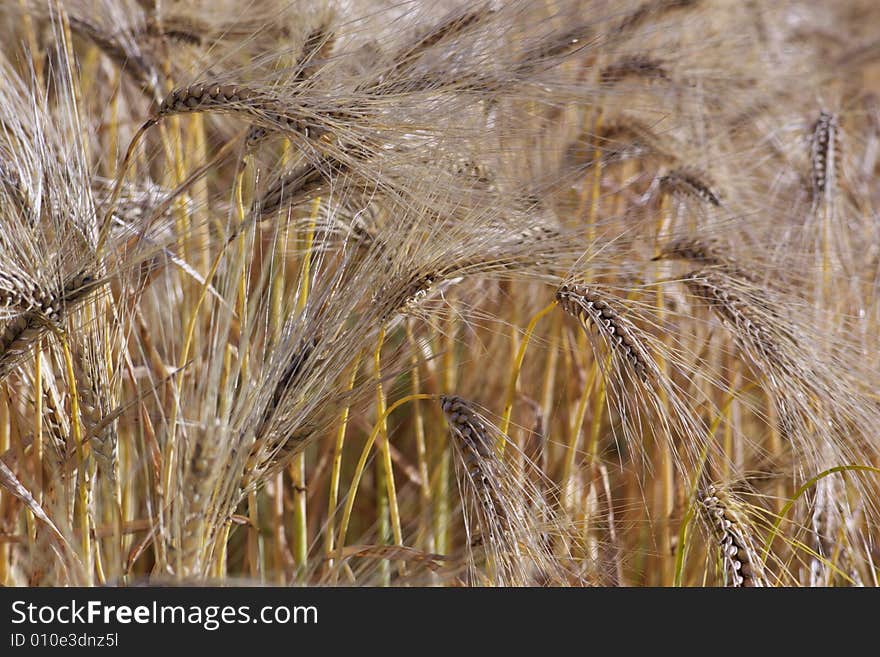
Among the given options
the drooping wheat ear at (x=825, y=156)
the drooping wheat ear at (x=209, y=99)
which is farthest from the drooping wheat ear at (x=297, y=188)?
the drooping wheat ear at (x=825, y=156)

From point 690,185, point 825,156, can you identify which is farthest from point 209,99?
point 825,156

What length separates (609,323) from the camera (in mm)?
808

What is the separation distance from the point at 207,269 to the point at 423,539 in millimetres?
504

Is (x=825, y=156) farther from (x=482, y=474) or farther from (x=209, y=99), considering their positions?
(x=209, y=99)

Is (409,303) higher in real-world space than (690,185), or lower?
lower

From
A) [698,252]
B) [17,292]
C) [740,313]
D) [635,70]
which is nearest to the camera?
[17,292]

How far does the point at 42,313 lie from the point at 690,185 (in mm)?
916

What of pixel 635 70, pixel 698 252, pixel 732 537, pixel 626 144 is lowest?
pixel 732 537

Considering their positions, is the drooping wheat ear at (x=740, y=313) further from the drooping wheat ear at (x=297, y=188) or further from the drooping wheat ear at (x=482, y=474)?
the drooping wheat ear at (x=297, y=188)

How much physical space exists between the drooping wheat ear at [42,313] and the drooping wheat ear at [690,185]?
2.78 feet

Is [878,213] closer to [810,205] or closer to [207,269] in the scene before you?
[810,205]

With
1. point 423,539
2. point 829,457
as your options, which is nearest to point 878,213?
point 829,457

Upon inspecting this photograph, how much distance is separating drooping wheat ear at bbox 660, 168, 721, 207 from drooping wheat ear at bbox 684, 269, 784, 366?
0.99ft

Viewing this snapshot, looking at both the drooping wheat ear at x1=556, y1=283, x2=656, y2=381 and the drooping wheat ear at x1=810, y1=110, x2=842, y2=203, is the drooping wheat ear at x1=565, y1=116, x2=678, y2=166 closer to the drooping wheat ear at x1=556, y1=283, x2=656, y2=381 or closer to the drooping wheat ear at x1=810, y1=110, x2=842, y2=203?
the drooping wheat ear at x1=810, y1=110, x2=842, y2=203
